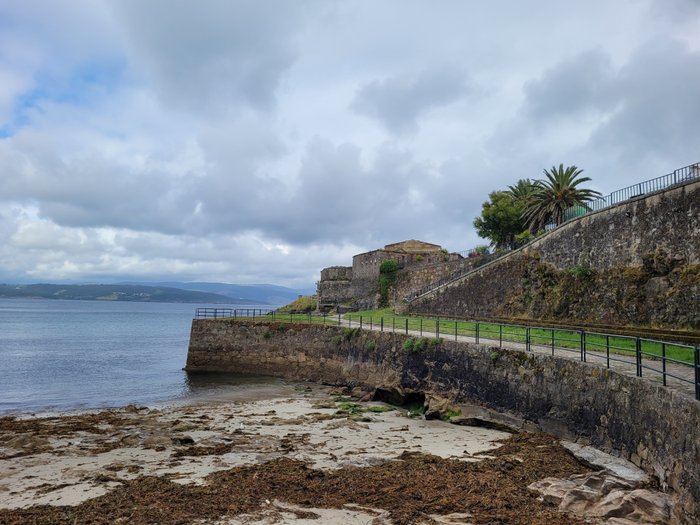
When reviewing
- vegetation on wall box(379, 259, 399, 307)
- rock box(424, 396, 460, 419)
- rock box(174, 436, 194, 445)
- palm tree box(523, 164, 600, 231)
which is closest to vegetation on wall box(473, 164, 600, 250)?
palm tree box(523, 164, 600, 231)

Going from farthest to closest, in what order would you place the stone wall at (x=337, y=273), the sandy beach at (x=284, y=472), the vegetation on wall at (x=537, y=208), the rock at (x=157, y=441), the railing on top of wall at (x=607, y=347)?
the stone wall at (x=337, y=273)
the vegetation on wall at (x=537, y=208)
the rock at (x=157, y=441)
the railing on top of wall at (x=607, y=347)
the sandy beach at (x=284, y=472)

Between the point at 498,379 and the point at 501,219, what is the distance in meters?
28.9

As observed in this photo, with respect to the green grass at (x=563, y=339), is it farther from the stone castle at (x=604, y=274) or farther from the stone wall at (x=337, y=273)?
the stone wall at (x=337, y=273)

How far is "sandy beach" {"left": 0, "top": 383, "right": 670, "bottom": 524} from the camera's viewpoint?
8.95m

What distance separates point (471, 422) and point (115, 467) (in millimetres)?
10113

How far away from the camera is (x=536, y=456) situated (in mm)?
11539

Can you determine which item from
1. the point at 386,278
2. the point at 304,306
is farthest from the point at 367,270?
the point at 304,306

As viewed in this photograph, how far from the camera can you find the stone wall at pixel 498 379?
8.46 metres

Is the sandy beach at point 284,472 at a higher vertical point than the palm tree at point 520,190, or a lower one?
lower

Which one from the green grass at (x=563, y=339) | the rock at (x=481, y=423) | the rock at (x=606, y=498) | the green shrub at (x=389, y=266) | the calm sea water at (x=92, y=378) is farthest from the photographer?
the green shrub at (x=389, y=266)

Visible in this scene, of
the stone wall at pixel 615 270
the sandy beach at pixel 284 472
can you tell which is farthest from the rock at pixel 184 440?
the stone wall at pixel 615 270

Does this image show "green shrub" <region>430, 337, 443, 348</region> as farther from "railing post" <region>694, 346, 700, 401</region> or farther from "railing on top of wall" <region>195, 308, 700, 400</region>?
"railing post" <region>694, 346, 700, 401</region>

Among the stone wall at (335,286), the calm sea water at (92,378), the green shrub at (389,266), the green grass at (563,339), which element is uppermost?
the green shrub at (389,266)

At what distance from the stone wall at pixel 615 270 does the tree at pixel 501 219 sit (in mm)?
13199
